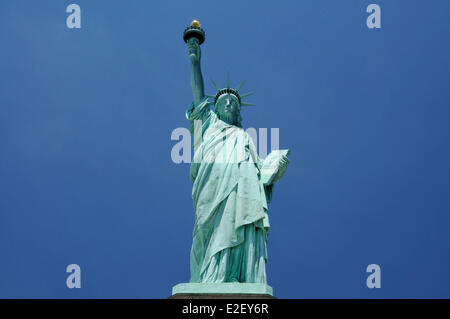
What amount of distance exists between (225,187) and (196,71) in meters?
2.99

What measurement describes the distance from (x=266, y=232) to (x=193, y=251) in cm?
153

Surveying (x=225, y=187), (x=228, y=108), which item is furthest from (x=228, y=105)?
(x=225, y=187)

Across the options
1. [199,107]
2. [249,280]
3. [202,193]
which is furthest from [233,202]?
[199,107]

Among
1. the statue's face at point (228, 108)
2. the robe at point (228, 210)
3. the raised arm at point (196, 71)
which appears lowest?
the robe at point (228, 210)

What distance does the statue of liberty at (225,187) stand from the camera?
12.0m

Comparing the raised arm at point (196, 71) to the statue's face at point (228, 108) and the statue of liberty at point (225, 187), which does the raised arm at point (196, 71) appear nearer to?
the statue of liberty at point (225, 187)

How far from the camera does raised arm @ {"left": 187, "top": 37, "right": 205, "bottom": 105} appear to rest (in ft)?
46.2

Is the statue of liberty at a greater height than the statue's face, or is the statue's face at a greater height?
the statue's face

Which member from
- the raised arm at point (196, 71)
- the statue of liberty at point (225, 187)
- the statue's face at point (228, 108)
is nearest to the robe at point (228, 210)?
the statue of liberty at point (225, 187)

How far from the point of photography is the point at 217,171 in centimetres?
1294

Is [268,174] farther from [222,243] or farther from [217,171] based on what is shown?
[222,243]

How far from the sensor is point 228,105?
46.5 feet

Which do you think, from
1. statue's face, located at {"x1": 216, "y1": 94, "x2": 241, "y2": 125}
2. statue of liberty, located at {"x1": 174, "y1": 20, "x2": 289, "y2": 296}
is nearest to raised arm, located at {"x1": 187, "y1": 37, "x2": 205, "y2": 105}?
statue of liberty, located at {"x1": 174, "y1": 20, "x2": 289, "y2": 296}

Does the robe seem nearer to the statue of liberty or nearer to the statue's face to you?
the statue of liberty
